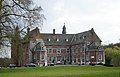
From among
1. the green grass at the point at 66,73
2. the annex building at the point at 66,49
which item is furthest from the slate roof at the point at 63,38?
the green grass at the point at 66,73

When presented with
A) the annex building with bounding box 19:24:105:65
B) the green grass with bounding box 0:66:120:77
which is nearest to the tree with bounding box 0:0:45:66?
the green grass with bounding box 0:66:120:77

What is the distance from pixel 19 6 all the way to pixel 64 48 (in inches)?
2957

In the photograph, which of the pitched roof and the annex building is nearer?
the annex building

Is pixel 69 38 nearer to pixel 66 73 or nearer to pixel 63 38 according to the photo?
pixel 63 38

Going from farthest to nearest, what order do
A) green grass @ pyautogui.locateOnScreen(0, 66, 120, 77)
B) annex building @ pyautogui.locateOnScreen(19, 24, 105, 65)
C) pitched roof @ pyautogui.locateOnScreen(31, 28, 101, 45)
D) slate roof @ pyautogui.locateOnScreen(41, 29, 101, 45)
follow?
1. slate roof @ pyautogui.locateOnScreen(41, 29, 101, 45)
2. pitched roof @ pyautogui.locateOnScreen(31, 28, 101, 45)
3. annex building @ pyautogui.locateOnScreen(19, 24, 105, 65)
4. green grass @ pyautogui.locateOnScreen(0, 66, 120, 77)

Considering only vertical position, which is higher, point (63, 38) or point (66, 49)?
point (63, 38)

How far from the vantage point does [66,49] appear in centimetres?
11731

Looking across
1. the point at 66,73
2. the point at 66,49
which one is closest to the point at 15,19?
the point at 66,73

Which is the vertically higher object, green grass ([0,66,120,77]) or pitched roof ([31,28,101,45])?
pitched roof ([31,28,101,45])

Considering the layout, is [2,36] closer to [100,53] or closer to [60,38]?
[100,53]

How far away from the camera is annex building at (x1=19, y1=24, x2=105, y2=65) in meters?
104

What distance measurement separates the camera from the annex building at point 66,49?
103688mm

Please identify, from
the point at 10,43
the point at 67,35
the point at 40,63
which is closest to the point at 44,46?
the point at 40,63

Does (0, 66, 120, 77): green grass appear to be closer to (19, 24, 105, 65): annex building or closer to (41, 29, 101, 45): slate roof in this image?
(19, 24, 105, 65): annex building
